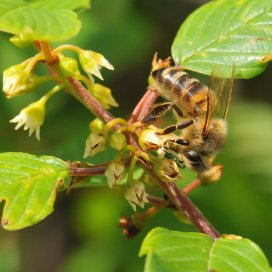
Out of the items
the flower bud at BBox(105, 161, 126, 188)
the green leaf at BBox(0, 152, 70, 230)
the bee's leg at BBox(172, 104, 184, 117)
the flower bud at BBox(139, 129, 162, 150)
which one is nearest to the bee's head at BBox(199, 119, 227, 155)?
the bee's leg at BBox(172, 104, 184, 117)

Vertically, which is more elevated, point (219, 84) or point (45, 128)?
point (219, 84)

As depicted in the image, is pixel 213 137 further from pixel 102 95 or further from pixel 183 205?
pixel 102 95

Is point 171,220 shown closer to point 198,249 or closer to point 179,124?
point 179,124

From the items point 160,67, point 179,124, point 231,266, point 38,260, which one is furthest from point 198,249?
point 38,260

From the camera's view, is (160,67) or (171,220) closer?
(160,67)

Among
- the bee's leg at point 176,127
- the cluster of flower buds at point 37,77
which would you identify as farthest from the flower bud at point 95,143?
the bee's leg at point 176,127

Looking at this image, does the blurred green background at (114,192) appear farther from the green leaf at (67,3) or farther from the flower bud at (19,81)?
the flower bud at (19,81)

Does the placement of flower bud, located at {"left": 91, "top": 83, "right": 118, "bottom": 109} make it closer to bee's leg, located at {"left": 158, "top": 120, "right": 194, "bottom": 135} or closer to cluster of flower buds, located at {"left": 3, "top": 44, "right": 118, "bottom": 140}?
cluster of flower buds, located at {"left": 3, "top": 44, "right": 118, "bottom": 140}
